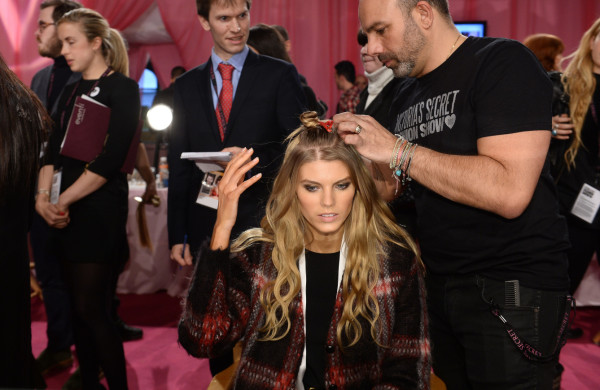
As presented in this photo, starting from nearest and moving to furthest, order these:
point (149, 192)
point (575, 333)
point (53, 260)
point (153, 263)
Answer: point (53, 260) < point (575, 333) < point (149, 192) < point (153, 263)

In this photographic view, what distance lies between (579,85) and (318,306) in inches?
81.4

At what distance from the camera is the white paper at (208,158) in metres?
1.77

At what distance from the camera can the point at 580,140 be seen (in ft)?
9.52

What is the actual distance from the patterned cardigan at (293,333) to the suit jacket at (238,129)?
0.55 metres

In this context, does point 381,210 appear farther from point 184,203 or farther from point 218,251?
point 184,203

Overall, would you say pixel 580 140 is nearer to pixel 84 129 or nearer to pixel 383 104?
pixel 383 104

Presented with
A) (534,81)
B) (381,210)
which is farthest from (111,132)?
(534,81)

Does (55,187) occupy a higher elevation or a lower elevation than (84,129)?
lower

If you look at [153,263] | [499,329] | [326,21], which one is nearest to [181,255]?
[499,329]

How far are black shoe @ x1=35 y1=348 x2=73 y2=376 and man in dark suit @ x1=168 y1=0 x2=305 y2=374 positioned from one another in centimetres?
136

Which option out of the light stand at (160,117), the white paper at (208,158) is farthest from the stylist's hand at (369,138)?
the light stand at (160,117)

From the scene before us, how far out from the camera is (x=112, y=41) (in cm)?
243

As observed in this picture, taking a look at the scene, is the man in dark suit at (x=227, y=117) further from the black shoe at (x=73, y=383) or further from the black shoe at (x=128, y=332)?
the black shoe at (x=128, y=332)

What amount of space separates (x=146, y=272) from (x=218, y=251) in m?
3.14
